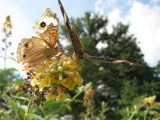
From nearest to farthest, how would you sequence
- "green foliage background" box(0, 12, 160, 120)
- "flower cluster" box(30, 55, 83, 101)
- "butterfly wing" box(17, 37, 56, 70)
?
1. "flower cluster" box(30, 55, 83, 101)
2. "butterfly wing" box(17, 37, 56, 70)
3. "green foliage background" box(0, 12, 160, 120)

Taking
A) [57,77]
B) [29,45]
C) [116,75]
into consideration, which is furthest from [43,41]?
[116,75]

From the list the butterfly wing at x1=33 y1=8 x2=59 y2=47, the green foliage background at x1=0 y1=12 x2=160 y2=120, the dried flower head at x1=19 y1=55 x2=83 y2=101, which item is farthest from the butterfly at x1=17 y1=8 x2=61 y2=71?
the green foliage background at x1=0 y1=12 x2=160 y2=120

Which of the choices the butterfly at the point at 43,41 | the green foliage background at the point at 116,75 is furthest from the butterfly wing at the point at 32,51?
the green foliage background at the point at 116,75

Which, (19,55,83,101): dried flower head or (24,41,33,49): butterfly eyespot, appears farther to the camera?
(24,41,33,49): butterfly eyespot

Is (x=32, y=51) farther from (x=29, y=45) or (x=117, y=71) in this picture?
(x=117, y=71)

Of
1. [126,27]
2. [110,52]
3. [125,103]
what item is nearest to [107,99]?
[125,103]

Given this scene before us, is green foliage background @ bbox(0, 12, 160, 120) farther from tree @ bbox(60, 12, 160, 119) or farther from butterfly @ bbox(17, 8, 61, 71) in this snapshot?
butterfly @ bbox(17, 8, 61, 71)
